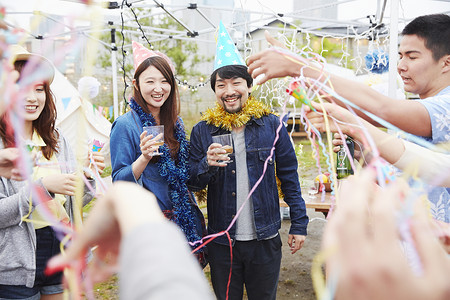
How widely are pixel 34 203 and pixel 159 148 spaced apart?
0.72 meters

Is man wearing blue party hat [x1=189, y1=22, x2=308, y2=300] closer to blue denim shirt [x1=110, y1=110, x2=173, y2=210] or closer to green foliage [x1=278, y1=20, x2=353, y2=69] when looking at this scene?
blue denim shirt [x1=110, y1=110, x2=173, y2=210]

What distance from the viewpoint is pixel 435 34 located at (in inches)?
58.2

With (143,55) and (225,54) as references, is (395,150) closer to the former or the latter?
(225,54)

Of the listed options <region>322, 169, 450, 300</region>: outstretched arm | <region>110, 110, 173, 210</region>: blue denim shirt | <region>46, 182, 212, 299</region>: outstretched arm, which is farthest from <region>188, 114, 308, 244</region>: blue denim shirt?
<region>322, 169, 450, 300</region>: outstretched arm

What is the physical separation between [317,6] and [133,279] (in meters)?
6.14

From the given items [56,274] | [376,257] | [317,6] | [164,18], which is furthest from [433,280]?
[164,18]

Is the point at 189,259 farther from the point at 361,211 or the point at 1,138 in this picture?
the point at 1,138

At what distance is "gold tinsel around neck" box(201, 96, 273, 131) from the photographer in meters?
2.11

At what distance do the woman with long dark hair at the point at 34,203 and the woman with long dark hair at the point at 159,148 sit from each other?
29 cm

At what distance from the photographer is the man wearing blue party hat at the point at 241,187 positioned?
2035 millimetres

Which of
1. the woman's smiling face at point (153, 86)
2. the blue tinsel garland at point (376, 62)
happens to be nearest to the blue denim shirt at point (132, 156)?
the woman's smiling face at point (153, 86)

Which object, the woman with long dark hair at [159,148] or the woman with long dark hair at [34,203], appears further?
the woman with long dark hair at [159,148]

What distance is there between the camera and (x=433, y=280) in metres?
0.34

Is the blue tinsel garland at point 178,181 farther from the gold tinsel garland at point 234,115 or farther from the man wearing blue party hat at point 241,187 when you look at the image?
the gold tinsel garland at point 234,115
